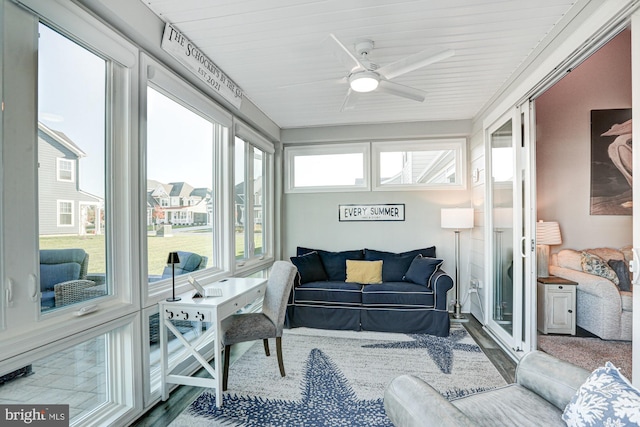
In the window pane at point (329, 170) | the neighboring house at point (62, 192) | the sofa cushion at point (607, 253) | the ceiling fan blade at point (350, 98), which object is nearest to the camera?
the neighboring house at point (62, 192)

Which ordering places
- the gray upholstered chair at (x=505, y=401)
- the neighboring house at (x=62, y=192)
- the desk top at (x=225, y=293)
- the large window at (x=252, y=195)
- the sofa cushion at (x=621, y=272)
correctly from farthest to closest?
the large window at (x=252, y=195), the sofa cushion at (x=621, y=272), the desk top at (x=225, y=293), the neighboring house at (x=62, y=192), the gray upholstered chair at (x=505, y=401)

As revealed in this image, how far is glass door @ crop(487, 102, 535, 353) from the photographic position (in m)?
2.95

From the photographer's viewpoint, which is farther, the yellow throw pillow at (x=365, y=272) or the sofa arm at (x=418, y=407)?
the yellow throw pillow at (x=365, y=272)

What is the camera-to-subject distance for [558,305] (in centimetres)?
354

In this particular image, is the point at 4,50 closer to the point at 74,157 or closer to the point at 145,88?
the point at 74,157

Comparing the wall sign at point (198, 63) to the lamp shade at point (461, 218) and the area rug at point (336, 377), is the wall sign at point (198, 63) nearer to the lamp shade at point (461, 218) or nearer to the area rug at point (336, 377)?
the area rug at point (336, 377)

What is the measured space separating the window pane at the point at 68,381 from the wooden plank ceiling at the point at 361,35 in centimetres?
215

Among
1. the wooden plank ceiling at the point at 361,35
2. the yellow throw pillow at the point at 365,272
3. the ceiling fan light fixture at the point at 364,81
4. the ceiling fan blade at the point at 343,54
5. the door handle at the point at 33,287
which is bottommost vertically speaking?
the yellow throw pillow at the point at 365,272

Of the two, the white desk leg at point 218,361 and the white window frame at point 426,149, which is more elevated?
the white window frame at point 426,149

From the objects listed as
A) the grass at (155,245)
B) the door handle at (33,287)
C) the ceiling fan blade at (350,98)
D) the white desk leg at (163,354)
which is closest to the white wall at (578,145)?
the ceiling fan blade at (350,98)

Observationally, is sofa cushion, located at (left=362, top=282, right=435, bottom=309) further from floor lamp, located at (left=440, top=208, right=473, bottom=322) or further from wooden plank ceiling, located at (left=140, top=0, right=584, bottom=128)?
wooden plank ceiling, located at (left=140, top=0, right=584, bottom=128)

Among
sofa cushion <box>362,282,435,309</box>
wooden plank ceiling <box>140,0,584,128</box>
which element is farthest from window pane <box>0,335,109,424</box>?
sofa cushion <box>362,282,435,309</box>

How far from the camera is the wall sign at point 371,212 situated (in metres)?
4.74

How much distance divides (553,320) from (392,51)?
328cm
